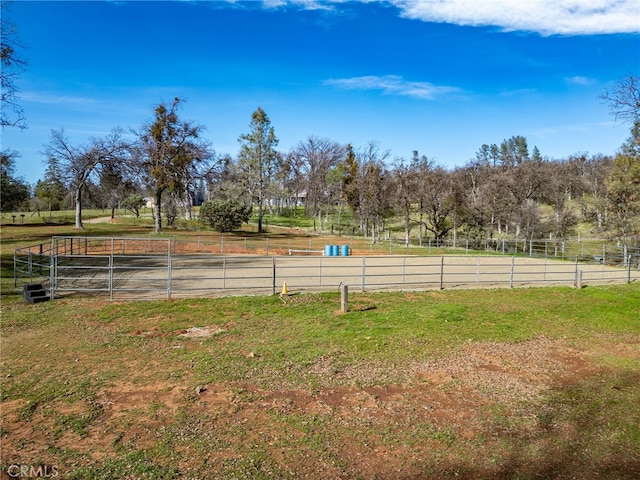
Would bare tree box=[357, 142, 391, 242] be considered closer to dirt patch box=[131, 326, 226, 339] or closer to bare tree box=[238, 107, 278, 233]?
bare tree box=[238, 107, 278, 233]

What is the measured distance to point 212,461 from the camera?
17.2 feet

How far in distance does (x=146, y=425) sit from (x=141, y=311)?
284 inches

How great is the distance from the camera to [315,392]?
7352mm

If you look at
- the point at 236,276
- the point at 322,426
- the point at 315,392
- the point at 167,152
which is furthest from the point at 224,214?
the point at 322,426

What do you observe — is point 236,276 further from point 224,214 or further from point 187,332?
point 224,214

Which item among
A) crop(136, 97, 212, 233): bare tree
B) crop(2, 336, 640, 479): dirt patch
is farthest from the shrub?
crop(2, 336, 640, 479): dirt patch

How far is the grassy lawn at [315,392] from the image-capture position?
5.36 metres

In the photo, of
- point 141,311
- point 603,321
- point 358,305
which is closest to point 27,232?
point 141,311

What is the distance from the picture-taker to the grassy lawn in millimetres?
5359

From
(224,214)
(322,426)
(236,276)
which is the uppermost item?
(224,214)

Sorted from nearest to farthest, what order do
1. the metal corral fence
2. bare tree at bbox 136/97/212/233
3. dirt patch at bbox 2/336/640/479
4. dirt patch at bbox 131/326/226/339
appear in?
dirt patch at bbox 2/336/640/479 → dirt patch at bbox 131/326/226/339 → the metal corral fence → bare tree at bbox 136/97/212/233

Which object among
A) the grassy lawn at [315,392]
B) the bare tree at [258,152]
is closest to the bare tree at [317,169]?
the bare tree at [258,152]

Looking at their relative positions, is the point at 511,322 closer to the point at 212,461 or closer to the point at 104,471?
the point at 212,461

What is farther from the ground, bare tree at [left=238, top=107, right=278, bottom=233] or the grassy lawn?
bare tree at [left=238, top=107, right=278, bottom=233]
